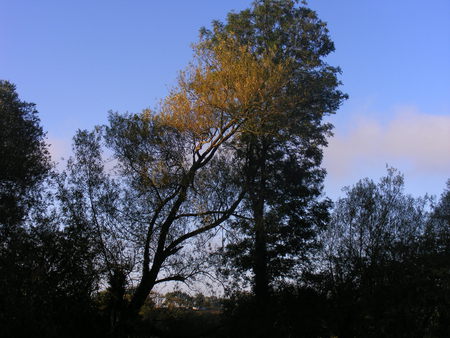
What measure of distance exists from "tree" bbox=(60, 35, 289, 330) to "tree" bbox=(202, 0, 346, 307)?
1256 mm

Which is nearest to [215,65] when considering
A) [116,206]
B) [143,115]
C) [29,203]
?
[143,115]

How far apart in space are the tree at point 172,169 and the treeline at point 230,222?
6cm

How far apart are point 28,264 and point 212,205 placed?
301 inches

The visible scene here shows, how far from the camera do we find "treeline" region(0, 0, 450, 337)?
632 inches

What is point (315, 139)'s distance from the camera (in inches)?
944

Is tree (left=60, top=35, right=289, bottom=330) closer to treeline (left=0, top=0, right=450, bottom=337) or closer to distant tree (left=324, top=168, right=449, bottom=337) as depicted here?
treeline (left=0, top=0, right=450, bottom=337)

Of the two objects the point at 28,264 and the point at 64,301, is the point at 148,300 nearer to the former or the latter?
the point at 64,301

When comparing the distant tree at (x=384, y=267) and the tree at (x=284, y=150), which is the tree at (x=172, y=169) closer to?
the tree at (x=284, y=150)

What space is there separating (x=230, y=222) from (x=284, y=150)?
20.0ft

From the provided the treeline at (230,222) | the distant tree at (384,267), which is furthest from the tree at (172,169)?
Answer: the distant tree at (384,267)

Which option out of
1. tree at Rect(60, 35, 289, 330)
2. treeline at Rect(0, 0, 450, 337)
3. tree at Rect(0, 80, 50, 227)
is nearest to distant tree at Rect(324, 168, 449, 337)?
treeline at Rect(0, 0, 450, 337)

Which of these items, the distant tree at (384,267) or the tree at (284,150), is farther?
the tree at (284,150)

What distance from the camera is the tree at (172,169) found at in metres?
18.2

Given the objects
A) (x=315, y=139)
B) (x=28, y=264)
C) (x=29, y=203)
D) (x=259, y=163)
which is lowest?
(x=28, y=264)
